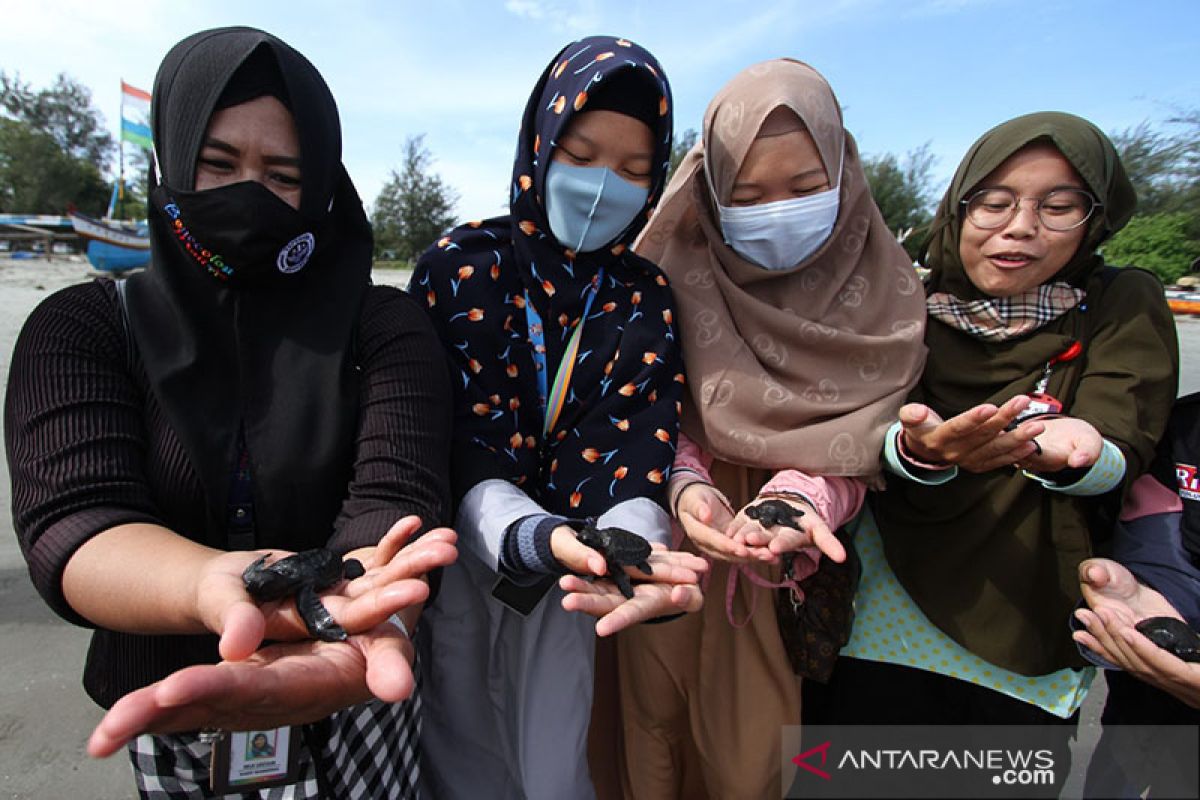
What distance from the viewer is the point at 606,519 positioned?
4.72 ft

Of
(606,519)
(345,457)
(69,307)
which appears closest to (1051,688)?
(606,519)

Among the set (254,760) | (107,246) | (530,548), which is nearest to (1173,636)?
(530,548)

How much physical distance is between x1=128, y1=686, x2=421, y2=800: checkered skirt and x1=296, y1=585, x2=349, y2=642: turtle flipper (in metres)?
0.32

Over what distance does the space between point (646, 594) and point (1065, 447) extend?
0.92 meters

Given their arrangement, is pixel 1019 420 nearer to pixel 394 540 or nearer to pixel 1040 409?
pixel 1040 409

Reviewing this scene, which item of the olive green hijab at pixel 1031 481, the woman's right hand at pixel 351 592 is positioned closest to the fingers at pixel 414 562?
the woman's right hand at pixel 351 592

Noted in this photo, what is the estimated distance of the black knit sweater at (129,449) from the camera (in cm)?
104

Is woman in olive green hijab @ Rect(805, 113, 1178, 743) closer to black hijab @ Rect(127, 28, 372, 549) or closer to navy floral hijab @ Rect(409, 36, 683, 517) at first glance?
navy floral hijab @ Rect(409, 36, 683, 517)

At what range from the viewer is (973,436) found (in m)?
1.30

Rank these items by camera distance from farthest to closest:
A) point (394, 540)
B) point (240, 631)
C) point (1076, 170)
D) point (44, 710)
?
point (44, 710)
point (1076, 170)
point (394, 540)
point (240, 631)

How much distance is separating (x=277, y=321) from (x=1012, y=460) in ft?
4.89

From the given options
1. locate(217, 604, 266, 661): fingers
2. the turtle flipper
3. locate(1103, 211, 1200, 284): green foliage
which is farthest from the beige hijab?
locate(1103, 211, 1200, 284): green foliage

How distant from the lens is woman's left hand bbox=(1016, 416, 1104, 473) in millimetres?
1332

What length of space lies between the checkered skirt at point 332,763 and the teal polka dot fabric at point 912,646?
1121 mm
